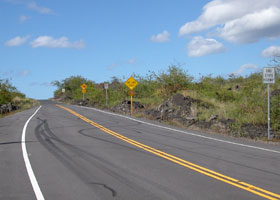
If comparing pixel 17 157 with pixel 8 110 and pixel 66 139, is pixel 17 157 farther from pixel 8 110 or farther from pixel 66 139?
pixel 8 110

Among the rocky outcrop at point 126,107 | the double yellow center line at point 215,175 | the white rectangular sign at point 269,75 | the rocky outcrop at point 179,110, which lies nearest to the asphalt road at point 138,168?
the double yellow center line at point 215,175

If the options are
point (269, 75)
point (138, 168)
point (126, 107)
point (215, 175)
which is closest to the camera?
point (215, 175)

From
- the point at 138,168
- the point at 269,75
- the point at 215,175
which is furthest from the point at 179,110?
the point at 215,175

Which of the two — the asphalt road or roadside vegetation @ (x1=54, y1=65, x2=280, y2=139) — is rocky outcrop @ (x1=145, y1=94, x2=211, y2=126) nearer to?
roadside vegetation @ (x1=54, y1=65, x2=280, y2=139)

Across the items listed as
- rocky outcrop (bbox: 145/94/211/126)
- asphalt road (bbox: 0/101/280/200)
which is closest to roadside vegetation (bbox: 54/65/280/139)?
rocky outcrop (bbox: 145/94/211/126)

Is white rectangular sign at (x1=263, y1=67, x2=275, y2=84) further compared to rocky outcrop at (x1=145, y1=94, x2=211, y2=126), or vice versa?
rocky outcrop at (x1=145, y1=94, x2=211, y2=126)

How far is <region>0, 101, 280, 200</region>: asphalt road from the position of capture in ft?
21.2

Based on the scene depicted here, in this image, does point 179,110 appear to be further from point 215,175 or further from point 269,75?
point 215,175

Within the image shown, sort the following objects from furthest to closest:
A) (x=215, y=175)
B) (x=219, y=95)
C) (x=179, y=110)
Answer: (x=219, y=95), (x=179, y=110), (x=215, y=175)

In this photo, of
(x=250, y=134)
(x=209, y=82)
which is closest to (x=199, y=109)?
(x=250, y=134)

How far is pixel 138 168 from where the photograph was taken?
8430 millimetres

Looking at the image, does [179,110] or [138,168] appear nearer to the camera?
[138,168]

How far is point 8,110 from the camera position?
35.9m

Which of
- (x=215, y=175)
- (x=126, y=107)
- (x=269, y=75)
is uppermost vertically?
(x=269, y=75)
